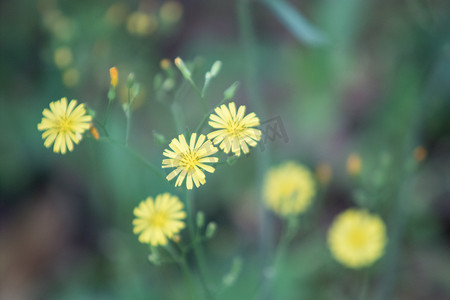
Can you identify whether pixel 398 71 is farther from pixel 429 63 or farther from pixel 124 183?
pixel 124 183

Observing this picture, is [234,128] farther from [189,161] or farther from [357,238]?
[357,238]

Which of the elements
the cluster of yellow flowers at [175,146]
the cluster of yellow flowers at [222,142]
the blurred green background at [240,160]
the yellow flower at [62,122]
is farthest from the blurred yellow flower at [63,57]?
the cluster of yellow flowers at [222,142]

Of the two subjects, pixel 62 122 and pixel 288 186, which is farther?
pixel 288 186

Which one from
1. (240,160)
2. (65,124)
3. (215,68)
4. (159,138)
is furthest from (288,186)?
(65,124)

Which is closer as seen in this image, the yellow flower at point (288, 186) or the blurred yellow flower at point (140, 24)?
the blurred yellow flower at point (140, 24)

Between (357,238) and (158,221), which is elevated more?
(357,238)

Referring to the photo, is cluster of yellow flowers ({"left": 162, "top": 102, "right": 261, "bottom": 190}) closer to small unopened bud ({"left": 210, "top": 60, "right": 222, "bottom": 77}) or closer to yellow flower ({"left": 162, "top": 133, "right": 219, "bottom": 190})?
Result: yellow flower ({"left": 162, "top": 133, "right": 219, "bottom": 190})

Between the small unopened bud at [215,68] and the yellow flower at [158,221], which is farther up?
the small unopened bud at [215,68]

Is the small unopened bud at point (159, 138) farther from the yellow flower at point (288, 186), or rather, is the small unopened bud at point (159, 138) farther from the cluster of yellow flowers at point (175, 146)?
the yellow flower at point (288, 186)

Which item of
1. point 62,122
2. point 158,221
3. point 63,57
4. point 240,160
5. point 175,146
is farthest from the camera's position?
point 240,160
